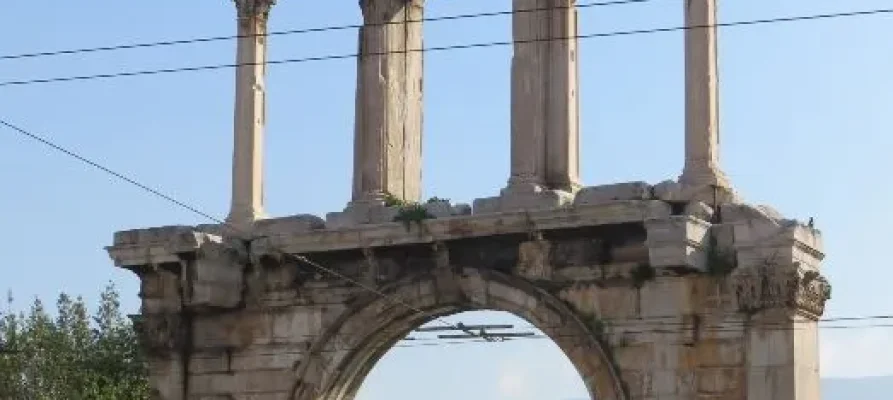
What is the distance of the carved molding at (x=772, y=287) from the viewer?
67.2ft

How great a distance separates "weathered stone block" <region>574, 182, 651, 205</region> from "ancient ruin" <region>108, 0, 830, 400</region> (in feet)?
0.09

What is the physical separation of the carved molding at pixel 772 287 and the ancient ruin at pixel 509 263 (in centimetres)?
2

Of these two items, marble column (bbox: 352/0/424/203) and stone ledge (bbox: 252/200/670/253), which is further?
marble column (bbox: 352/0/424/203)

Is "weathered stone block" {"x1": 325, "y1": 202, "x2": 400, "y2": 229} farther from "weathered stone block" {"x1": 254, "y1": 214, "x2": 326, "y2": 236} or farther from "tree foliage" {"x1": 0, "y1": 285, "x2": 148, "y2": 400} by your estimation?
"tree foliage" {"x1": 0, "y1": 285, "x2": 148, "y2": 400}

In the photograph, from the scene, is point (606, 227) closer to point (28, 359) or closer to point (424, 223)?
point (424, 223)

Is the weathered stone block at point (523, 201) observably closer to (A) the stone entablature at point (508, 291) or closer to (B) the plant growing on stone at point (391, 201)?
(A) the stone entablature at point (508, 291)

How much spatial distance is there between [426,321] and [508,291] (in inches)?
54.1

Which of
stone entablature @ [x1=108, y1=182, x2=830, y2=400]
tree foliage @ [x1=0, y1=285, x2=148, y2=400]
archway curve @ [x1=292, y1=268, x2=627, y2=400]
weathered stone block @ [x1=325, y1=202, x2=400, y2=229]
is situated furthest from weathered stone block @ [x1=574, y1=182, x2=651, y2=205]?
tree foliage @ [x1=0, y1=285, x2=148, y2=400]

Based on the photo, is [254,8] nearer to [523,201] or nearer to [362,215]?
[362,215]

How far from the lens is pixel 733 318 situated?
68.4 feet

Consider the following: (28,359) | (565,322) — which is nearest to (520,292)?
(565,322)

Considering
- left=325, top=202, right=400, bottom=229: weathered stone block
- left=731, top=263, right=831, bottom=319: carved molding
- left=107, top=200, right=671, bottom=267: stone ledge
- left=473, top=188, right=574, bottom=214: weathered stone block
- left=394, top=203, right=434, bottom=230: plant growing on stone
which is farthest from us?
left=325, top=202, right=400, bottom=229: weathered stone block

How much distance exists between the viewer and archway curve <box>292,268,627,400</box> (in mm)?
21578

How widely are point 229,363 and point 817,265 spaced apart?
654 cm
